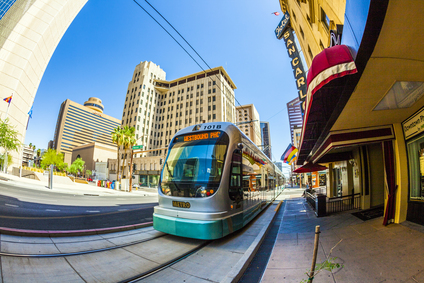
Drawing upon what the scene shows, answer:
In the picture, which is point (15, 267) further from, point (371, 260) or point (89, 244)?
point (371, 260)

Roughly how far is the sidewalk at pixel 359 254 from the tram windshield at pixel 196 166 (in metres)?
2.40

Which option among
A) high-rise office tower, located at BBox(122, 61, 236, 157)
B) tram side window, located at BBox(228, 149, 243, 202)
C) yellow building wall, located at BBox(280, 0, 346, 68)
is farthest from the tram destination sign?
high-rise office tower, located at BBox(122, 61, 236, 157)

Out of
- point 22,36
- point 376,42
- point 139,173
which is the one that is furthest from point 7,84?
point 376,42

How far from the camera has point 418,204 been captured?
5.81 meters

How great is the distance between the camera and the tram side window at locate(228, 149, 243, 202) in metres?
5.89

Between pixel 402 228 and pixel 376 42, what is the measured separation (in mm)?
5873

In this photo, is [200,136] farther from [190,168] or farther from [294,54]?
[294,54]

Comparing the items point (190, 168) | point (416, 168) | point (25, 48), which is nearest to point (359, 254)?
point (416, 168)

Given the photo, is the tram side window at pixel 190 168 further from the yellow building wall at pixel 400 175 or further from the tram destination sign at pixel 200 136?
the yellow building wall at pixel 400 175

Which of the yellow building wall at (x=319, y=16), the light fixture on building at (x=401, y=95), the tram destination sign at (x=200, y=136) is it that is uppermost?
the yellow building wall at (x=319, y=16)

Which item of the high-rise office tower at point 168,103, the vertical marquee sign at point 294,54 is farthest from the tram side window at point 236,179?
the high-rise office tower at point 168,103

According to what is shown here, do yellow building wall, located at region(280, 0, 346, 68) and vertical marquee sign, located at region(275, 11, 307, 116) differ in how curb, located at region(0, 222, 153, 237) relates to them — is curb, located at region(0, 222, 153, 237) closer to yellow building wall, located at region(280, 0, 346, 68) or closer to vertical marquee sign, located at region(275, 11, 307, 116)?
yellow building wall, located at region(280, 0, 346, 68)

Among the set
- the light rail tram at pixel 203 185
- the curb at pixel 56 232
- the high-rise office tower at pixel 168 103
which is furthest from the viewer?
the high-rise office tower at pixel 168 103

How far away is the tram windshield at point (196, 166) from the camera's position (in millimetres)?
5340
